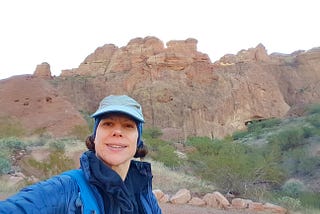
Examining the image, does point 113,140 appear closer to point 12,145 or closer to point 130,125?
point 130,125

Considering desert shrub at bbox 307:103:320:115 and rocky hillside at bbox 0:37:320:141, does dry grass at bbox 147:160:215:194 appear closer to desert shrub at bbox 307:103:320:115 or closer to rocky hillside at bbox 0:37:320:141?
desert shrub at bbox 307:103:320:115

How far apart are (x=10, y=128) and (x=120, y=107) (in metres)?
22.8

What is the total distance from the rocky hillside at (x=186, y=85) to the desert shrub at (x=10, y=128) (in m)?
21.8

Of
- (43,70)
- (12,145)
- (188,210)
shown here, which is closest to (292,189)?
(188,210)

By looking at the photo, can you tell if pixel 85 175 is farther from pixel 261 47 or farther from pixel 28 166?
pixel 261 47

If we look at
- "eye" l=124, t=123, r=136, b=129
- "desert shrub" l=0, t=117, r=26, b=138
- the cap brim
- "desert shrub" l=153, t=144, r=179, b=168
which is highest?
the cap brim

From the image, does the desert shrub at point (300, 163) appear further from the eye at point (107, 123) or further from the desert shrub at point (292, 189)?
the eye at point (107, 123)

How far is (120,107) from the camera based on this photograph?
1930 mm

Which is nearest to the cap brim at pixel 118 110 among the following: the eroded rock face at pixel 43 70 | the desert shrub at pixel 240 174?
the desert shrub at pixel 240 174

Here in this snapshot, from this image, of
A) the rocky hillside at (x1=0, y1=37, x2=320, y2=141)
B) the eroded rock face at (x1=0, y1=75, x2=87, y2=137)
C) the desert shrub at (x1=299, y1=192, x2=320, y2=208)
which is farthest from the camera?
the rocky hillside at (x1=0, y1=37, x2=320, y2=141)

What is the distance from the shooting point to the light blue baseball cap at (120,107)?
1922 mm

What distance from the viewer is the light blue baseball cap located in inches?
75.7

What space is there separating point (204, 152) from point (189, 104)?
33111 mm

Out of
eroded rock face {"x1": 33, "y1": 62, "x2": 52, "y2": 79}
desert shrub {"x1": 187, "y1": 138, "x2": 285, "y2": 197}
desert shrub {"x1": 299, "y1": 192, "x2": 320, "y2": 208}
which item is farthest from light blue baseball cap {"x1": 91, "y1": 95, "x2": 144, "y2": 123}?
eroded rock face {"x1": 33, "y1": 62, "x2": 52, "y2": 79}
